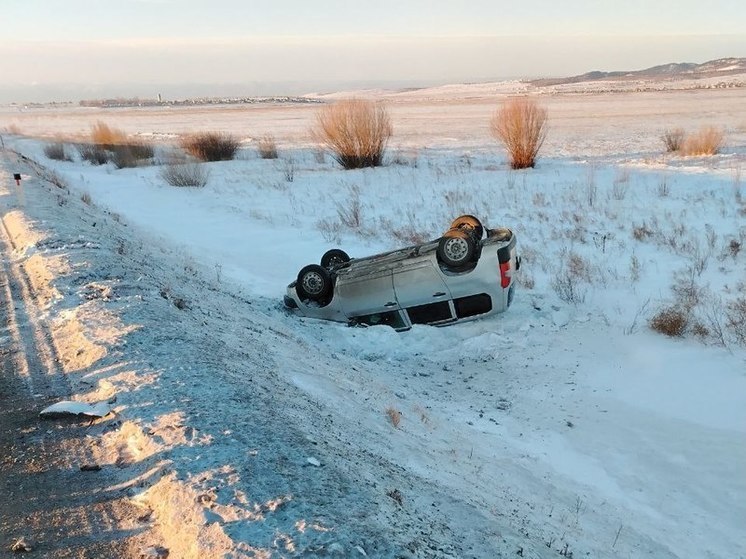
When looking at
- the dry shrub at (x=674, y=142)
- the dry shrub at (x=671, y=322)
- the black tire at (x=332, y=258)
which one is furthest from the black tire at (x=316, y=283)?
the dry shrub at (x=674, y=142)

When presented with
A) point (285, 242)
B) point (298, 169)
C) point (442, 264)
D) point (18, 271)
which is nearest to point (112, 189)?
point (298, 169)

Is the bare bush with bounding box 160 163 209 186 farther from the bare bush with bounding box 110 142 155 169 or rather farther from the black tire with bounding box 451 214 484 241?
the black tire with bounding box 451 214 484 241

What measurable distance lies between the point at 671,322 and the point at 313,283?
5071 mm

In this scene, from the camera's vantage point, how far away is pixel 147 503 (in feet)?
10.4

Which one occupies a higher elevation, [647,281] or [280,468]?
[280,468]

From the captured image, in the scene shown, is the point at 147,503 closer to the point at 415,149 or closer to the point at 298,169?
the point at 298,169

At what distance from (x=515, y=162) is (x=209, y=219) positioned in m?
11.8

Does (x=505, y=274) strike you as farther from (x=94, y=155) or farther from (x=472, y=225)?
(x=94, y=155)

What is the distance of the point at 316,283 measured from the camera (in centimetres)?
876

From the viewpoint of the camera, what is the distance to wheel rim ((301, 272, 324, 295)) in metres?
8.72

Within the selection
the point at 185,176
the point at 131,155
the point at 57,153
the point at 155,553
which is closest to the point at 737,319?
the point at 155,553

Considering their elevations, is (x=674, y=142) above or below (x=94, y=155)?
below

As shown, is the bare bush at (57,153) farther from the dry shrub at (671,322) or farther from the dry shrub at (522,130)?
the dry shrub at (671,322)

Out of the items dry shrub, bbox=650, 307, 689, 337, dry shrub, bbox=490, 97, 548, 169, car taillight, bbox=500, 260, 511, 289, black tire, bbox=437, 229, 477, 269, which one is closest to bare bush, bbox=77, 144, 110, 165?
dry shrub, bbox=490, 97, 548, 169
